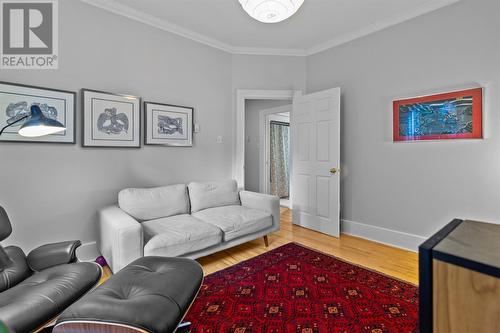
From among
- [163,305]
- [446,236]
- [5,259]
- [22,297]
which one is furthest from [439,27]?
[5,259]

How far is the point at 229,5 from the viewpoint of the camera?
2.63 meters

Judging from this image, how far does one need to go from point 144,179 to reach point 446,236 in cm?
287

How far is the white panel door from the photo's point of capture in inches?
128

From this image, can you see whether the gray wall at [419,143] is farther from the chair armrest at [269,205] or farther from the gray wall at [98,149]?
the gray wall at [98,149]

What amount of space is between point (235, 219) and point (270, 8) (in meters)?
1.93

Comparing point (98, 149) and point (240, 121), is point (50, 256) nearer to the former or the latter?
point (98, 149)

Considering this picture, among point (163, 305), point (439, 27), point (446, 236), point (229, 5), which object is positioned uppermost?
point (229, 5)

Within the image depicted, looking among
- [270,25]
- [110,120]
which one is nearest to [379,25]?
[270,25]

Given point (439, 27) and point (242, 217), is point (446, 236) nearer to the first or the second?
point (242, 217)

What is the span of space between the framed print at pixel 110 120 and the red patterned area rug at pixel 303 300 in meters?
1.75

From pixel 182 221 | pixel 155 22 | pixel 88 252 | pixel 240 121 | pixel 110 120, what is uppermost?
pixel 155 22

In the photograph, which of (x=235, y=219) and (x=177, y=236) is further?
(x=235, y=219)

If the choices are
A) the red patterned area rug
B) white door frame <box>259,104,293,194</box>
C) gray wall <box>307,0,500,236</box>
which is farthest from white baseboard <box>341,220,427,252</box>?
white door frame <box>259,104,293,194</box>

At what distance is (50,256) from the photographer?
1593 millimetres
